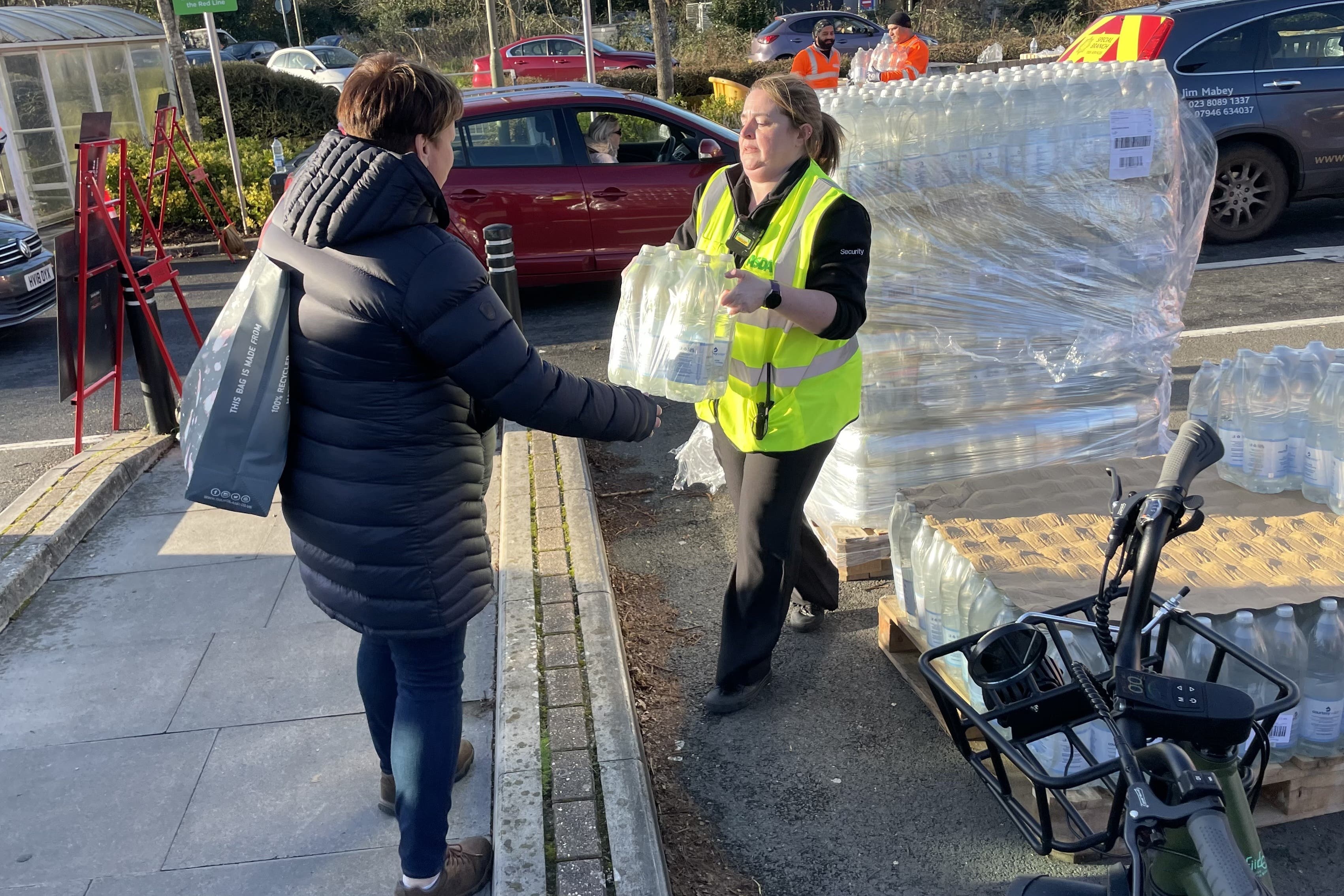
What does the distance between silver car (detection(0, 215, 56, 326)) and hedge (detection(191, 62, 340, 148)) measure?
7.18 metres

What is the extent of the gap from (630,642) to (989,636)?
2235mm

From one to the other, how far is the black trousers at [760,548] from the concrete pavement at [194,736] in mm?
826

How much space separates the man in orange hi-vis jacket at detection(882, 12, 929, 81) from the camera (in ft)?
27.0

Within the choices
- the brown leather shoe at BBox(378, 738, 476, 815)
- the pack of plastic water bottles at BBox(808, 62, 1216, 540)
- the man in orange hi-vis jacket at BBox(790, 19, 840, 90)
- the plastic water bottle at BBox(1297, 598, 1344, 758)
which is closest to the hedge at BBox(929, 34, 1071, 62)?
the man in orange hi-vis jacket at BBox(790, 19, 840, 90)

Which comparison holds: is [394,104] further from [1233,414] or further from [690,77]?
[690,77]

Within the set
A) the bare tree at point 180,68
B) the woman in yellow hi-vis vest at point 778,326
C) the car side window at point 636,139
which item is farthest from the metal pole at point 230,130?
the woman in yellow hi-vis vest at point 778,326

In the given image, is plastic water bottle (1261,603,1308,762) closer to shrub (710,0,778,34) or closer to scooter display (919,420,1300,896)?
scooter display (919,420,1300,896)

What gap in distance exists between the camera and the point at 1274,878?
9.00 feet

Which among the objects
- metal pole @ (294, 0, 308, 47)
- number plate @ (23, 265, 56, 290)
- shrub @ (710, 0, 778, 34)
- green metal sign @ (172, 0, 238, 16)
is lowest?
number plate @ (23, 265, 56, 290)

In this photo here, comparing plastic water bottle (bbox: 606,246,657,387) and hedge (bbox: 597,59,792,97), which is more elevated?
hedge (bbox: 597,59,792,97)

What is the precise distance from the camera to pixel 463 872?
2674mm

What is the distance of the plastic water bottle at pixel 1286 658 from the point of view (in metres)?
2.68

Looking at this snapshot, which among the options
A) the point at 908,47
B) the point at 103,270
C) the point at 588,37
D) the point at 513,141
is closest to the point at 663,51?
the point at 588,37

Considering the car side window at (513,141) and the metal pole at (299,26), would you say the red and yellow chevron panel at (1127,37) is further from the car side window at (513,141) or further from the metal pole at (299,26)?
the metal pole at (299,26)
